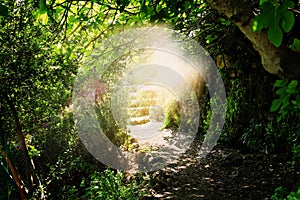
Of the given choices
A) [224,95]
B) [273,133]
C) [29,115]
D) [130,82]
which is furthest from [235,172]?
[29,115]

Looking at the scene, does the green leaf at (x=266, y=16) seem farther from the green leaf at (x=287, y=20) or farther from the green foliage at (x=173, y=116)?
the green foliage at (x=173, y=116)

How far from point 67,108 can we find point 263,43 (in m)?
5.24

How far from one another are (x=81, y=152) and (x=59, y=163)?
61 cm

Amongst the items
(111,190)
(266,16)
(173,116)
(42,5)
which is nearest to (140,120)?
(173,116)

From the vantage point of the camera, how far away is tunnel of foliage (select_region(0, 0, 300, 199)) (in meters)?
4.34

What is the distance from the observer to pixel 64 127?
6.38 metres

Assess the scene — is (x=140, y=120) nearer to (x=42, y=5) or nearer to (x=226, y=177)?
(x=226, y=177)

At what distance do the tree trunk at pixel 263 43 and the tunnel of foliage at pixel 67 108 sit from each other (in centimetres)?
133

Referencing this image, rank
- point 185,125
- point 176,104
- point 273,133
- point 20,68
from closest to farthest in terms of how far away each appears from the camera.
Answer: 1. point 20,68
2. point 273,133
3. point 185,125
4. point 176,104

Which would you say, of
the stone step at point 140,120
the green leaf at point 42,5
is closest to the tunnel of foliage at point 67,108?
the green leaf at point 42,5

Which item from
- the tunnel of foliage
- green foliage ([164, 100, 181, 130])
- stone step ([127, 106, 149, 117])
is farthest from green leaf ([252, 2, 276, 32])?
green foliage ([164, 100, 181, 130])

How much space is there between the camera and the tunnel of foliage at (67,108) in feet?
14.3

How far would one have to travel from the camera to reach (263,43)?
6.77 feet

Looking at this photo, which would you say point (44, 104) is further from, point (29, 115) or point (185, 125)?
point (185, 125)
